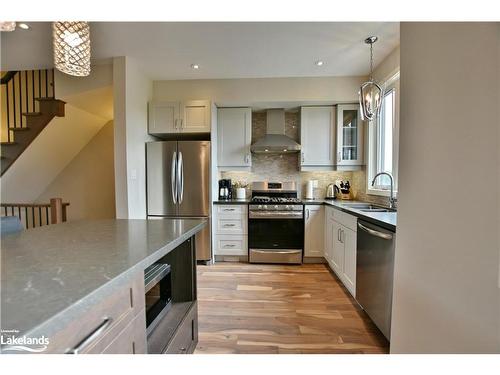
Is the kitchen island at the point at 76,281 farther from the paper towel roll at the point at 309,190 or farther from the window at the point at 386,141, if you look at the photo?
the paper towel roll at the point at 309,190

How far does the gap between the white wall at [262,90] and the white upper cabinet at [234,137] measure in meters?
0.15

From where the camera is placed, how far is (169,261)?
1.47 m

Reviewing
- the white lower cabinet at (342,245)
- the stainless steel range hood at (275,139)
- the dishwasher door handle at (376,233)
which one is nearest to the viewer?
the dishwasher door handle at (376,233)

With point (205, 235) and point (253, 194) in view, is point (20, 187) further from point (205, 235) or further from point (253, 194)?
point (253, 194)

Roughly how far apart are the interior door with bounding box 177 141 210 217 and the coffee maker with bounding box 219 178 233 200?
17.7 inches

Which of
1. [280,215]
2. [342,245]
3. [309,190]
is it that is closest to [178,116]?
[280,215]

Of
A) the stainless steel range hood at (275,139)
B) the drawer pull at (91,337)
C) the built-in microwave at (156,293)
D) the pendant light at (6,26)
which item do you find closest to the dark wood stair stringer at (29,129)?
the pendant light at (6,26)

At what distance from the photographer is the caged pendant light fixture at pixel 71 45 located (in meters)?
1.41

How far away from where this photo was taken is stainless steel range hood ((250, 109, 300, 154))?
3.37 metres

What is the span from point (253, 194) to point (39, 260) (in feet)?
10.2

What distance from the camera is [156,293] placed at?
1299 millimetres

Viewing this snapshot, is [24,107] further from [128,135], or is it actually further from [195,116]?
[195,116]
